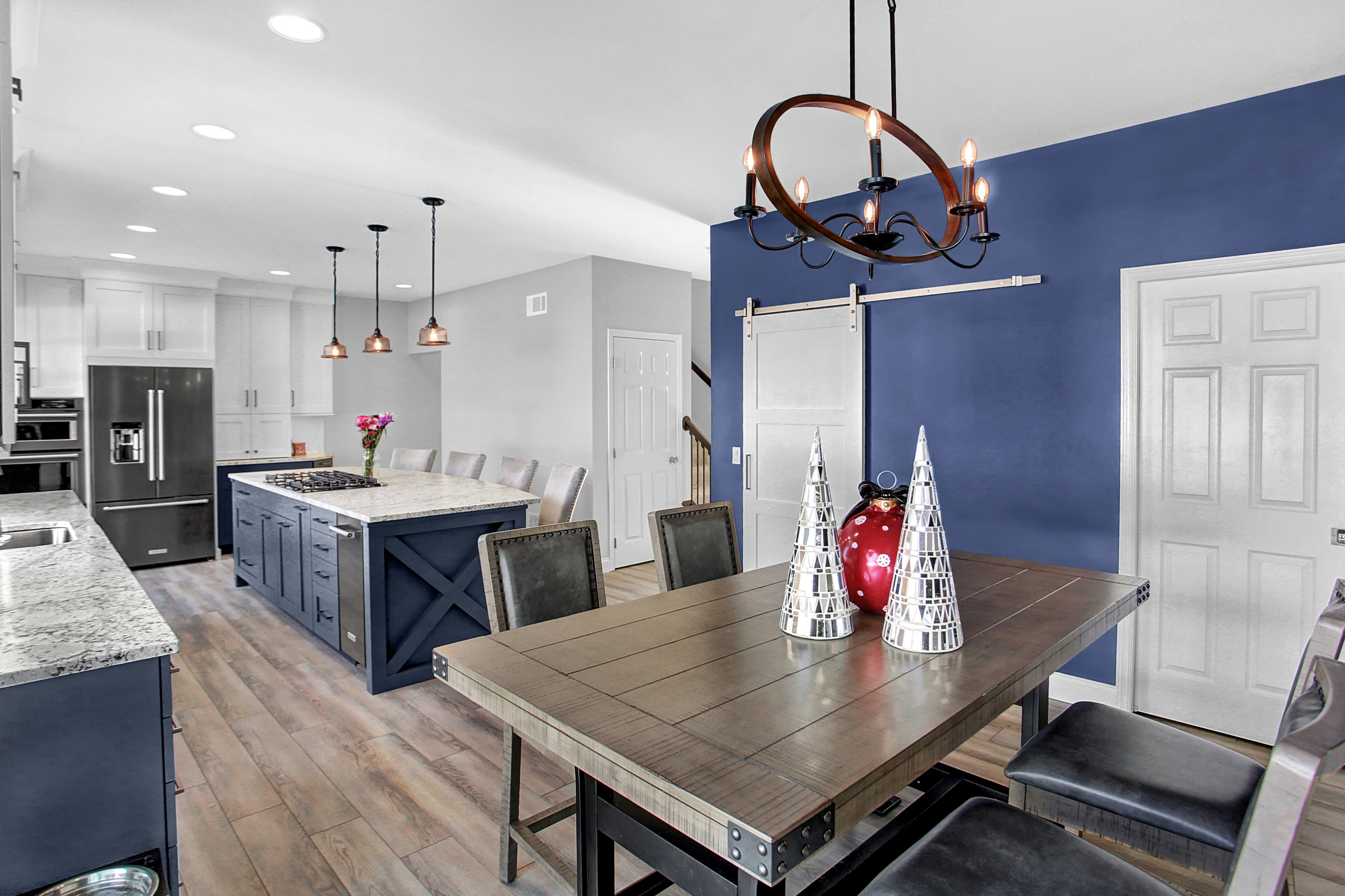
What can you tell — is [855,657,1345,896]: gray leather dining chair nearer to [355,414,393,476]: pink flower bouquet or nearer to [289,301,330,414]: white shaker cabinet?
[355,414,393,476]: pink flower bouquet

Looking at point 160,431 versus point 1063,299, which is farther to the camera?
point 160,431

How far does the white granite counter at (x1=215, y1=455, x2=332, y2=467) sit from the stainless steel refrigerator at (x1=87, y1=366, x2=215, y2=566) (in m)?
0.20

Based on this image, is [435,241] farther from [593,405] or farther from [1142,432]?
[1142,432]

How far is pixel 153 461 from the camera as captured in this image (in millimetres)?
6074

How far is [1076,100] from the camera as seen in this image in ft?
9.28

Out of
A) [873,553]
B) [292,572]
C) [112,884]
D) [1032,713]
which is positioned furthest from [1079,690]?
[292,572]

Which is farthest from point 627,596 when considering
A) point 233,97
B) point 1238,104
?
point 1238,104

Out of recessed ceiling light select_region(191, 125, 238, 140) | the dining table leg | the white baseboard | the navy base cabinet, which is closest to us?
the navy base cabinet

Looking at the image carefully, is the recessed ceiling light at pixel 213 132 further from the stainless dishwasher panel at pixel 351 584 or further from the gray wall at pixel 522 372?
the gray wall at pixel 522 372

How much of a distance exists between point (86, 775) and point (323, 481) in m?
3.14

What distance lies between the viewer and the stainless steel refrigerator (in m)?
5.84

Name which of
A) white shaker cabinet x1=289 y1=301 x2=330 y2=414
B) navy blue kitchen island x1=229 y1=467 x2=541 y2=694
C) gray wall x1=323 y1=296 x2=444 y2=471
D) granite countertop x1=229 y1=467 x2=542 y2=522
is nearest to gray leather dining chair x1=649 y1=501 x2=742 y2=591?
navy blue kitchen island x1=229 y1=467 x2=541 y2=694

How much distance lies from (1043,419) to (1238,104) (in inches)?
56.1

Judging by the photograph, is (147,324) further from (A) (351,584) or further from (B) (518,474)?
(A) (351,584)
